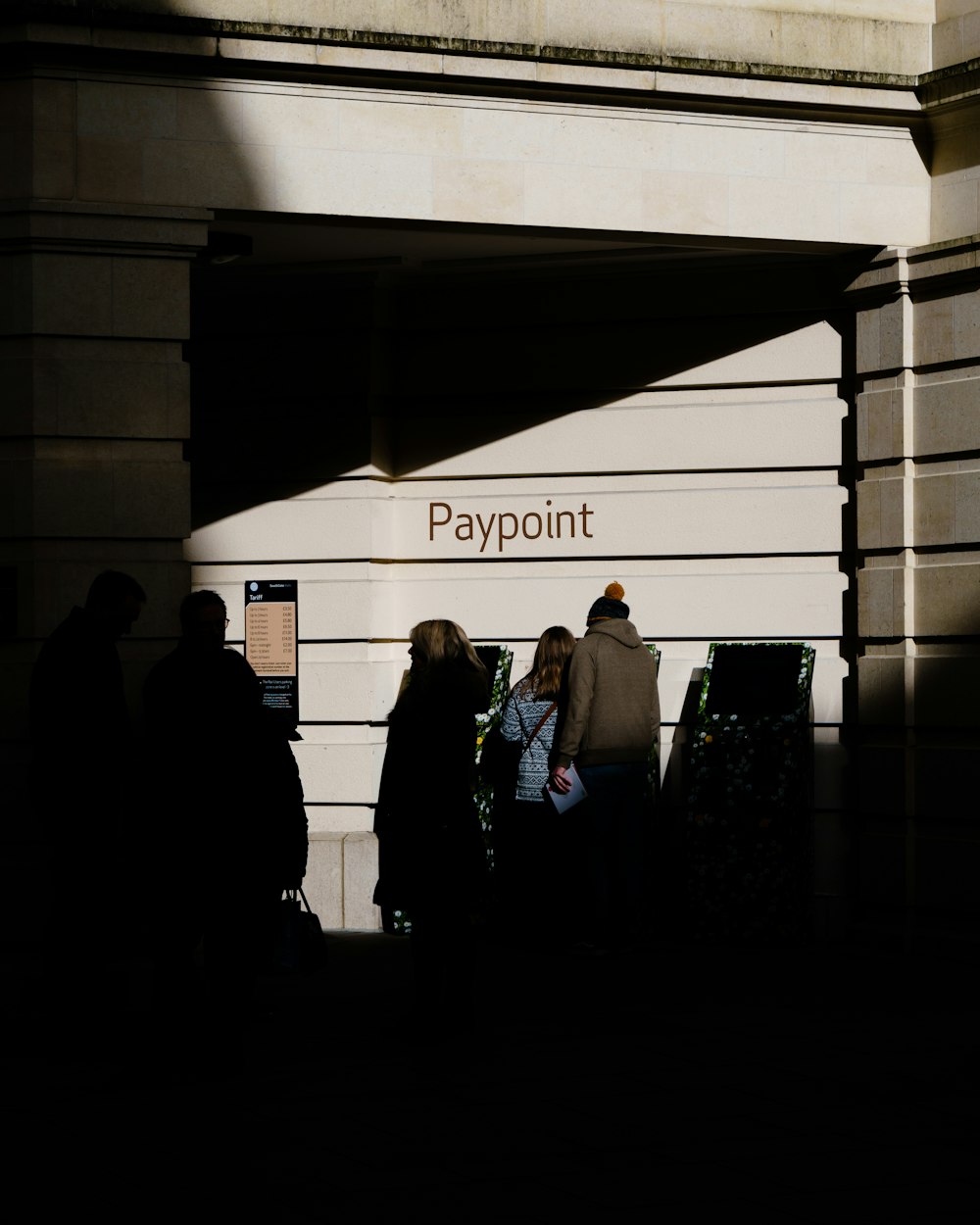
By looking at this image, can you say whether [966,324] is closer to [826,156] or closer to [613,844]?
[826,156]

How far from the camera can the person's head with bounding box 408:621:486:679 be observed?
314 inches

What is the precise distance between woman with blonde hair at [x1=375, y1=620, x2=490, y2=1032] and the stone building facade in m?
2.00

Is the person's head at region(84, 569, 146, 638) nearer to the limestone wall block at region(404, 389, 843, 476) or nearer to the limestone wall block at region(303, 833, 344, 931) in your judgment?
the limestone wall block at region(303, 833, 344, 931)

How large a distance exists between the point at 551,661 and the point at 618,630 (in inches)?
16.9

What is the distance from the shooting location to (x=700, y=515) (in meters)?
11.4

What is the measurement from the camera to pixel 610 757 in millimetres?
10398

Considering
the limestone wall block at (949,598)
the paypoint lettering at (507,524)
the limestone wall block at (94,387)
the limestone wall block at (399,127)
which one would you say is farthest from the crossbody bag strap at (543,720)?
the limestone wall block at (399,127)

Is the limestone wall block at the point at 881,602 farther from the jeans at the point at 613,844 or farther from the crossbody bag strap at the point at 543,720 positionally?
the crossbody bag strap at the point at 543,720

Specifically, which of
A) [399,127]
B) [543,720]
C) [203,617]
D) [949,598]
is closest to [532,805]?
[543,720]

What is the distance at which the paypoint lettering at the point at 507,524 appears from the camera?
11.7 metres

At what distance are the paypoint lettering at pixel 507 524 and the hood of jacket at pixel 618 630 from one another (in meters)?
1.23

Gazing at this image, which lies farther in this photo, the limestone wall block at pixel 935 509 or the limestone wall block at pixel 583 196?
the limestone wall block at pixel 935 509

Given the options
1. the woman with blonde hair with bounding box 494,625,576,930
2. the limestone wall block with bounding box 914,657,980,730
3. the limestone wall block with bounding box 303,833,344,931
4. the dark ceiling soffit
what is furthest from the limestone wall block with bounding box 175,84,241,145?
the limestone wall block with bounding box 914,657,980,730

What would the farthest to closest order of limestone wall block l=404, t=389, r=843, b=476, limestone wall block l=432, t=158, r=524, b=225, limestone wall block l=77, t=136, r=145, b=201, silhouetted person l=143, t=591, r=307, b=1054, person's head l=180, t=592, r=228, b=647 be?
limestone wall block l=404, t=389, r=843, b=476 → limestone wall block l=432, t=158, r=524, b=225 → limestone wall block l=77, t=136, r=145, b=201 → person's head l=180, t=592, r=228, b=647 → silhouetted person l=143, t=591, r=307, b=1054
